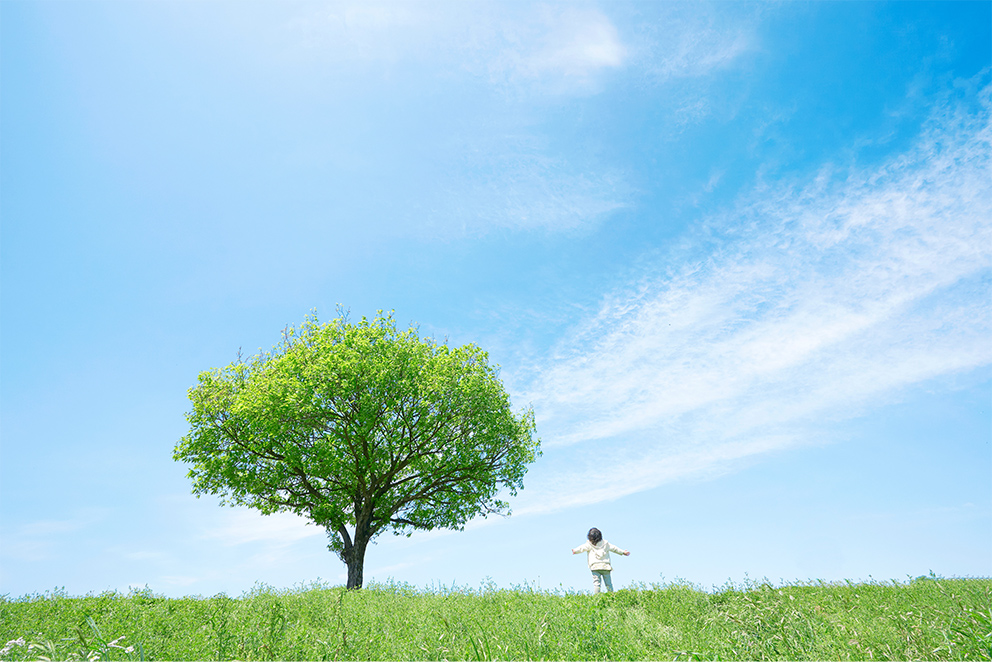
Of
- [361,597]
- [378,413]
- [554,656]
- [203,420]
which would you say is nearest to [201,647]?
[554,656]

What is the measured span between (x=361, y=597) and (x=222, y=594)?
14.3 ft

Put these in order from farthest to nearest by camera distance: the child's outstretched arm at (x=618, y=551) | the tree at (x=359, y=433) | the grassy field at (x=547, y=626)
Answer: the tree at (x=359, y=433)
the child's outstretched arm at (x=618, y=551)
the grassy field at (x=547, y=626)

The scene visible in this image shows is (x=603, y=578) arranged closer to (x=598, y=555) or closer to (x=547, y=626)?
(x=598, y=555)

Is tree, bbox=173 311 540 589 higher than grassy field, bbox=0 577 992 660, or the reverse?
tree, bbox=173 311 540 589

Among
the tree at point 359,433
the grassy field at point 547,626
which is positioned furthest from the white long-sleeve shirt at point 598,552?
the tree at point 359,433

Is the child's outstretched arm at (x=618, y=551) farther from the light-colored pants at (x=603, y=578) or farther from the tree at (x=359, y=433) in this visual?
the tree at (x=359, y=433)

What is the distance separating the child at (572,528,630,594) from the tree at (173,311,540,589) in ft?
29.6

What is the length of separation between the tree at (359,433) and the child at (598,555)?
29.6 ft

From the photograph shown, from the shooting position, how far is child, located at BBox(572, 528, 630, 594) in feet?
56.9

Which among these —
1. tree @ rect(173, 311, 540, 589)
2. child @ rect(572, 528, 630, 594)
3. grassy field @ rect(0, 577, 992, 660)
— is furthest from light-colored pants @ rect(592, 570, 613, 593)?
tree @ rect(173, 311, 540, 589)

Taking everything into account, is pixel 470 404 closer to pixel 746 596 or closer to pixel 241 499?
pixel 241 499

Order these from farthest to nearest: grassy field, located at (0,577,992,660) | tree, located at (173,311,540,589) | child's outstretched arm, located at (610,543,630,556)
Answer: tree, located at (173,311,540,589)
child's outstretched arm, located at (610,543,630,556)
grassy field, located at (0,577,992,660)

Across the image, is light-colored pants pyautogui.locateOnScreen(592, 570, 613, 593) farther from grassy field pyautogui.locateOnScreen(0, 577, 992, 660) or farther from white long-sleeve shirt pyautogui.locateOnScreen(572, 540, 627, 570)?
grassy field pyautogui.locateOnScreen(0, 577, 992, 660)

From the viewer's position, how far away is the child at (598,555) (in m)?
17.3
